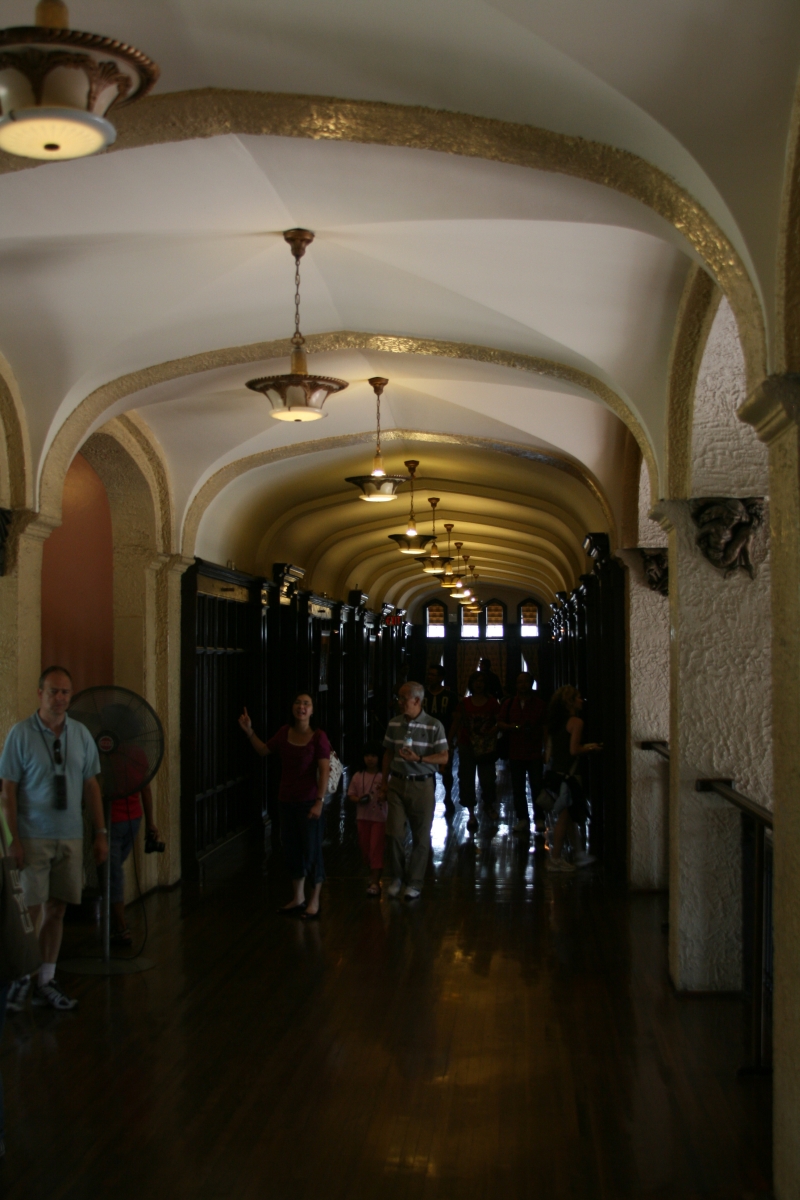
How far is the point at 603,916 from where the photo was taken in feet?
23.9

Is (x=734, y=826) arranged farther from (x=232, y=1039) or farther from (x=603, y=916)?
(x=232, y=1039)

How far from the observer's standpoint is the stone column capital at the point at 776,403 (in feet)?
10.7

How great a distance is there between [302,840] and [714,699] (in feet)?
9.68

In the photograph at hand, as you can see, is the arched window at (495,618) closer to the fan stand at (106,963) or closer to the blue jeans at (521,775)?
the blue jeans at (521,775)

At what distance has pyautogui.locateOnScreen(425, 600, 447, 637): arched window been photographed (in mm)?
31188

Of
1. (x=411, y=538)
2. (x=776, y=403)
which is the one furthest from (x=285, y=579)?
(x=776, y=403)

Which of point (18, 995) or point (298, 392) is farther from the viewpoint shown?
point (298, 392)

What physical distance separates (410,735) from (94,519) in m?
2.83

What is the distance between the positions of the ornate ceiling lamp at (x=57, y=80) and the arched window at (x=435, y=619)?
28653mm

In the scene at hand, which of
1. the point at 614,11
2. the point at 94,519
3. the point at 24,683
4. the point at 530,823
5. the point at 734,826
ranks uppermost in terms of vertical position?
the point at 614,11

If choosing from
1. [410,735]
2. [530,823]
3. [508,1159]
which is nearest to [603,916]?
[410,735]

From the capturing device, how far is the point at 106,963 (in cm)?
612

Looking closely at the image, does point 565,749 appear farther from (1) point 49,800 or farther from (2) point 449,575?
(2) point 449,575

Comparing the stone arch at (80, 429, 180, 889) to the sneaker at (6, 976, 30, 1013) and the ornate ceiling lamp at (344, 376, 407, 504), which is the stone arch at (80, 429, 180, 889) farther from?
the sneaker at (6, 976, 30, 1013)
